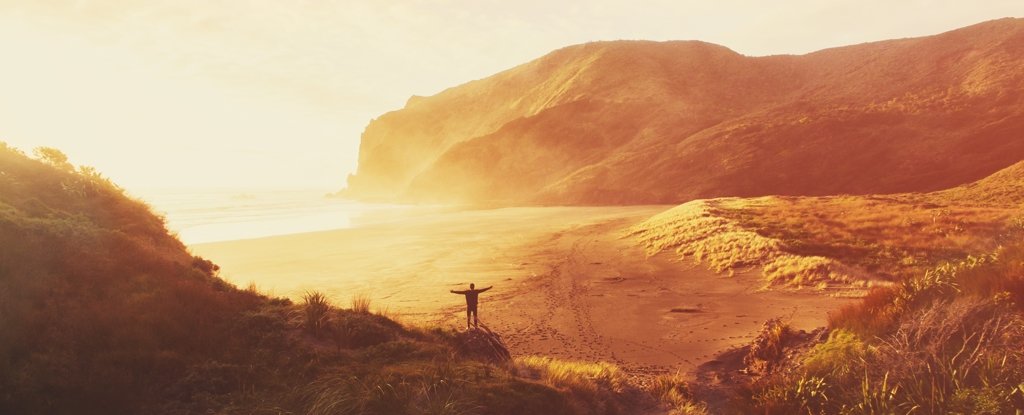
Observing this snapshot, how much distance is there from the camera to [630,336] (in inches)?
622

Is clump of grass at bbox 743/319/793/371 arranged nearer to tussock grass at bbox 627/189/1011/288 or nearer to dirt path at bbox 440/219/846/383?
dirt path at bbox 440/219/846/383

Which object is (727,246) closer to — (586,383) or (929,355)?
(586,383)

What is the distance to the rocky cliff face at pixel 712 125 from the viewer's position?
64125 mm

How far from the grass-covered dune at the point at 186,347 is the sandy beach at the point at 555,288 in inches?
134

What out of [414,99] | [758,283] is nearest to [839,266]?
[758,283]

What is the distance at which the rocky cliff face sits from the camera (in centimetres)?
6412

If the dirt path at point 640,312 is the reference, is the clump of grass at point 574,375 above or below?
above

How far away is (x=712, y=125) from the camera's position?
9162 centimetres

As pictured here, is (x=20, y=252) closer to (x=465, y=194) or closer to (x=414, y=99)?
(x=465, y=194)

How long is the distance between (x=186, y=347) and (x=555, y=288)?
643 inches

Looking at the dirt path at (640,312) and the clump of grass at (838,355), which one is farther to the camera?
the dirt path at (640,312)

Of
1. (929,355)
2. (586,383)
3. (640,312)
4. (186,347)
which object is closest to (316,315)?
(186,347)

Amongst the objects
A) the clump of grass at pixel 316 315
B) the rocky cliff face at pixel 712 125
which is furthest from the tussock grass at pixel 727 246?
the rocky cliff face at pixel 712 125

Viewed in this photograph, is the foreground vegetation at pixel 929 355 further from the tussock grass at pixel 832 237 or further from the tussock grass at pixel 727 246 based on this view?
the tussock grass at pixel 727 246
